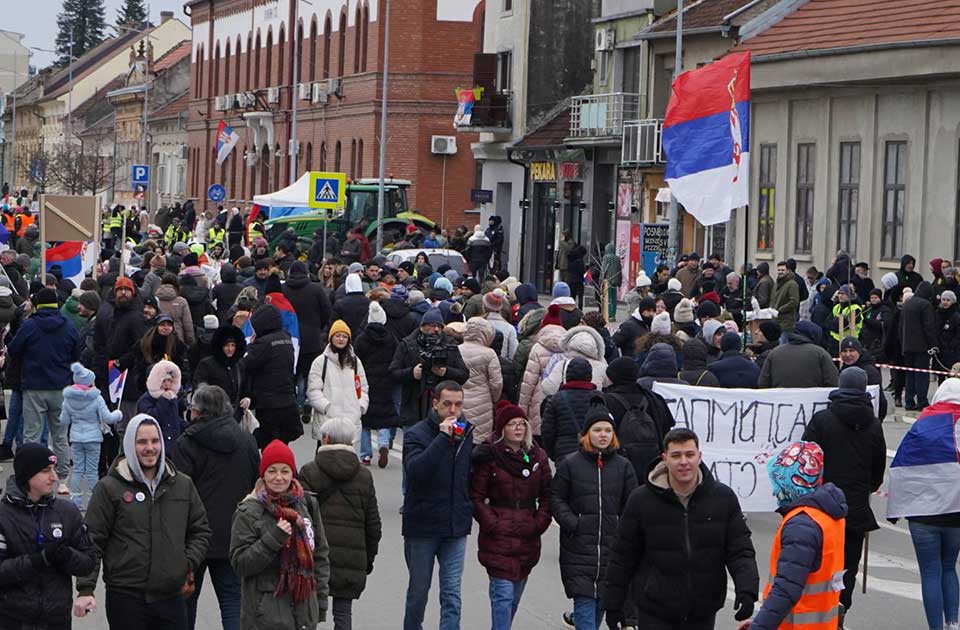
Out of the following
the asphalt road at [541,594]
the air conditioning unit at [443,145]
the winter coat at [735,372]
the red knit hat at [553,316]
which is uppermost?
the air conditioning unit at [443,145]

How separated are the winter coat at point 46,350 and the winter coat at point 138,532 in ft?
25.4

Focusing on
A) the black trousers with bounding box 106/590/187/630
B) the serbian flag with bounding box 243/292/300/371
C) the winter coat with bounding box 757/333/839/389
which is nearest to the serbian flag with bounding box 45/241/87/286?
the serbian flag with bounding box 243/292/300/371

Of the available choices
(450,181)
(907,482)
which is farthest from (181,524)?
(450,181)

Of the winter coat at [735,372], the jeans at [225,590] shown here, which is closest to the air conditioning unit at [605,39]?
the winter coat at [735,372]

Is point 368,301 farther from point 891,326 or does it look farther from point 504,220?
point 504,220

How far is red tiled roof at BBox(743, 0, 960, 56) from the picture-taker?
32406mm

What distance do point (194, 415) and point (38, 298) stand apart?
6792 mm

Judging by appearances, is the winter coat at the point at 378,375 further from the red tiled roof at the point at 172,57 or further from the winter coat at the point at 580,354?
the red tiled roof at the point at 172,57

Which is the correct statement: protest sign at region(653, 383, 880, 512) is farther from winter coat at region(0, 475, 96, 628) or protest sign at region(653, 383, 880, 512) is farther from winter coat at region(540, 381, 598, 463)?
winter coat at region(0, 475, 96, 628)

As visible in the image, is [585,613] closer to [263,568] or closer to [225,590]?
[225,590]

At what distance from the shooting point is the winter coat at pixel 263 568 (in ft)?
28.6

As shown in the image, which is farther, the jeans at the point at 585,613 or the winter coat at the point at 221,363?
the winter coat at the point at 221,363

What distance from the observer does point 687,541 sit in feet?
27.0

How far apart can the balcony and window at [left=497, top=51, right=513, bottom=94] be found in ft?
34.7
